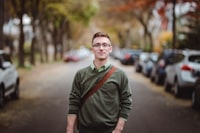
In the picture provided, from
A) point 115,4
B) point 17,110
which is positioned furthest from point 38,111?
point 115,4

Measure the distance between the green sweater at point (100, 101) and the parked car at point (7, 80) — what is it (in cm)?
989

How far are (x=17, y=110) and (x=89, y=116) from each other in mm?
9917

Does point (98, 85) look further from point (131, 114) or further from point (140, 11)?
point (140, 11)

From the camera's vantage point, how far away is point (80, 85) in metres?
4.80

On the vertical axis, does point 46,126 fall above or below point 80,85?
below

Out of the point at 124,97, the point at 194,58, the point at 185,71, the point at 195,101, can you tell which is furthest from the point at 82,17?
the point at 124,97

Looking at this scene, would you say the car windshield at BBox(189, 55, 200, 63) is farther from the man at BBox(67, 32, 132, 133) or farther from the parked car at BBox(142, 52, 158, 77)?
the man at BBox(67, 32, 132, 133)

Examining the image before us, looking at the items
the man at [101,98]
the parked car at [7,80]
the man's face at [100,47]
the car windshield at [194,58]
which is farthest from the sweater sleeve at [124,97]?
the car windshield at [194,58]

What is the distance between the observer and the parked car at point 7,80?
48.3ft

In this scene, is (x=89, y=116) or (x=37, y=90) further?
(x=37, y=90)

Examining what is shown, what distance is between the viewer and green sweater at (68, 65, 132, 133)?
4.71 m

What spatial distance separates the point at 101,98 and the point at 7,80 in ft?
36.6

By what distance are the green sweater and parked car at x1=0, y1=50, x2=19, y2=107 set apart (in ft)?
32.5

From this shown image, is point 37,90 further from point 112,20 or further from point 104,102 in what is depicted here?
point 112,20
